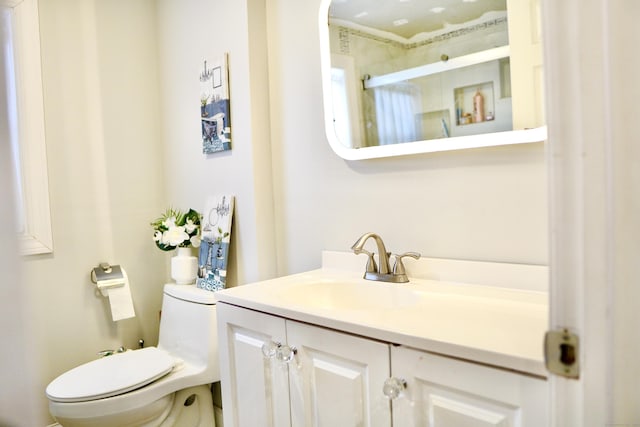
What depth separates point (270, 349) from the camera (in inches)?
43.7

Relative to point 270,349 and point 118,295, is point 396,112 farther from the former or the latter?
point 118,295

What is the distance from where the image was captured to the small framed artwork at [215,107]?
179 centimetres

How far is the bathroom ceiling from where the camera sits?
45.5 inches

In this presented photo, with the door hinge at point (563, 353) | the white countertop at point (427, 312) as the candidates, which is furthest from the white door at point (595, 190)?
the white countertop at point (427, 312)

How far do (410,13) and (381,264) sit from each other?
786 millimetres

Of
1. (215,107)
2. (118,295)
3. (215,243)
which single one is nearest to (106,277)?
(118,295)

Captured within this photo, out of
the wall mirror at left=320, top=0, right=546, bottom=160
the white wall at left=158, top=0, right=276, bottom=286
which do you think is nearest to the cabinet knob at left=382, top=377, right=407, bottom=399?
the wall mirror at left=320, top=0, right=546, bottom=160

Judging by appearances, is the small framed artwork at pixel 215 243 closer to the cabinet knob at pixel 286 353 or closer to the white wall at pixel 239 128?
the white wall at pixel 239 128

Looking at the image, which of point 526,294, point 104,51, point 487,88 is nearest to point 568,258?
point 526,294

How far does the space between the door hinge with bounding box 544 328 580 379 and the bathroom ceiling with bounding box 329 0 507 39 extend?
3.03ft

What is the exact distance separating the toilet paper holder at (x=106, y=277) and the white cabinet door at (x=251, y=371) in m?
1.00

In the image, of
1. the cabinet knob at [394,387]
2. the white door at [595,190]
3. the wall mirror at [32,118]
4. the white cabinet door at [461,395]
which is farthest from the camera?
the wall mirror at [32,118]

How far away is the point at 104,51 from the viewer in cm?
208

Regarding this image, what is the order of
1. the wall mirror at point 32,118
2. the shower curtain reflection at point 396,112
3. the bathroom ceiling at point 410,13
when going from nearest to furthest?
1. the bathroom ceiling at point 410,13
2. the shower curtain reflection at point 396,112
3. the wall mirror at point 32,118
